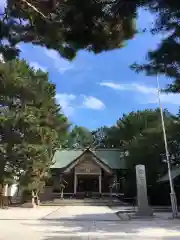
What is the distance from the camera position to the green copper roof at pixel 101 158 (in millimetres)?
39875

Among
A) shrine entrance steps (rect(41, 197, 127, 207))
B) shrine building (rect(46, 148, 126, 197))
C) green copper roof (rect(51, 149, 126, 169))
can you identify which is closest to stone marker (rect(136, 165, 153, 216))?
shrine entrance steps (rect(41, 197, 127, 207))

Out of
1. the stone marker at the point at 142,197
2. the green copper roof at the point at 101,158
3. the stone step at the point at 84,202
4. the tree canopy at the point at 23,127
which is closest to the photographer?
the stone marker at the point at 142,197

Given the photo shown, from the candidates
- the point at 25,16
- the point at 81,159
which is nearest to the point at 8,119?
the point at 81,159

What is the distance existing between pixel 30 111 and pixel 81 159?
10.4 m

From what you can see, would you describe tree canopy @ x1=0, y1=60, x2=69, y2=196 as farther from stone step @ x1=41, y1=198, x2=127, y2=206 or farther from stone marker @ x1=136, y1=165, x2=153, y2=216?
stone marker @ x1=136, y1=165, x2=153, y2=216

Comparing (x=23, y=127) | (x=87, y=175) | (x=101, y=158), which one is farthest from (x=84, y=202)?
(x=23, y=127)

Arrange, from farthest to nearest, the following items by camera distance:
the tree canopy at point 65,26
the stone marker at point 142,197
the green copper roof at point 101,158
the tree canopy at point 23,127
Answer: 1. the green copper roof at point 101,158
2. the tree canopy at point 23,127
3. the stone marker at point 142,197
4. the tree canopy at point 65,26

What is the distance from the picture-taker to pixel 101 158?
132 feet

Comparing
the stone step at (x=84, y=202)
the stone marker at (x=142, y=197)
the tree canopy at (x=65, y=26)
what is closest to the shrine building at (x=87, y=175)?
the stone step at (x=84, y=202)

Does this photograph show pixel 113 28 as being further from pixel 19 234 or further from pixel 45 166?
pixel 45 166

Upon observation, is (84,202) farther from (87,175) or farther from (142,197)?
(142,197)

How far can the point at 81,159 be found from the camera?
37156 mm

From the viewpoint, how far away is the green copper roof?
39.9 meters

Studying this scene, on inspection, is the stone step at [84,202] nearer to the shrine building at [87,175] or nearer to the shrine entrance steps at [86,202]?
the shrine entrance steps at [86,202]
